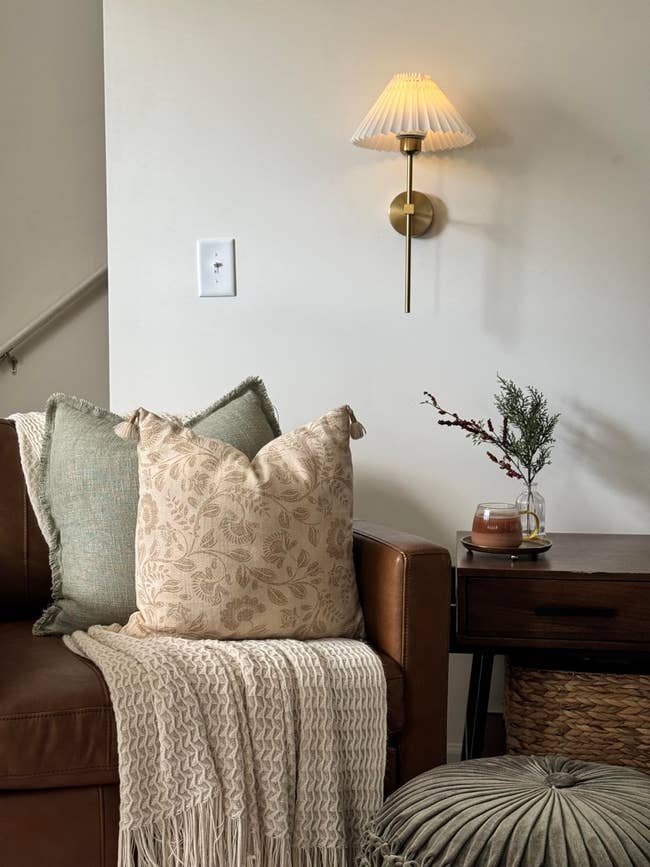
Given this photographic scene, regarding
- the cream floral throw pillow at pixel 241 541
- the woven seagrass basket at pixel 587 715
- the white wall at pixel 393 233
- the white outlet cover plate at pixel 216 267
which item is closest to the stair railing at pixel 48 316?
the white wall at pixel 393 233

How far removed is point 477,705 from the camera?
202cm

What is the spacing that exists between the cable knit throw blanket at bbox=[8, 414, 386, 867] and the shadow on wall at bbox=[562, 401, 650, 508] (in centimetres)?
84

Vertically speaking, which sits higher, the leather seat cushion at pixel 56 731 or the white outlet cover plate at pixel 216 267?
the white outlet cover plate at pixel 216 267

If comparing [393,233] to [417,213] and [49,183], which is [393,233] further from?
[49,183]

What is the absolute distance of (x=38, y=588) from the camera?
1895 millimetres

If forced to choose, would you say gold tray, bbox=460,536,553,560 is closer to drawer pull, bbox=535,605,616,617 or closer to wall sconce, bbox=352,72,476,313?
drawer pull, bbox=535,605,616,617

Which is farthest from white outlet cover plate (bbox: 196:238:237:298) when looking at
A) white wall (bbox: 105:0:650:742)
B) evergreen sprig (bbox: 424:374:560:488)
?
evergreen sprig (bbox: 424:374:560:488)

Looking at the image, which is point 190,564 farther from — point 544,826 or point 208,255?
point 208,255

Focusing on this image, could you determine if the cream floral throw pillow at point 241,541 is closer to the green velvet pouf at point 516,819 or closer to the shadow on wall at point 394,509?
the green velvet pouf at point 516,819

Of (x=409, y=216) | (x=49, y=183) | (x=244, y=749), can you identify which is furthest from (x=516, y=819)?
(x=49, y=183)

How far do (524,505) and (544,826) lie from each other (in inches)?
37.6

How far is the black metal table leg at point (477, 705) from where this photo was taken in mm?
1956

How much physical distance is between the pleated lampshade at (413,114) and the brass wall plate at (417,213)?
135 mm

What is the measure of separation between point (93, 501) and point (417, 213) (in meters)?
0.95
